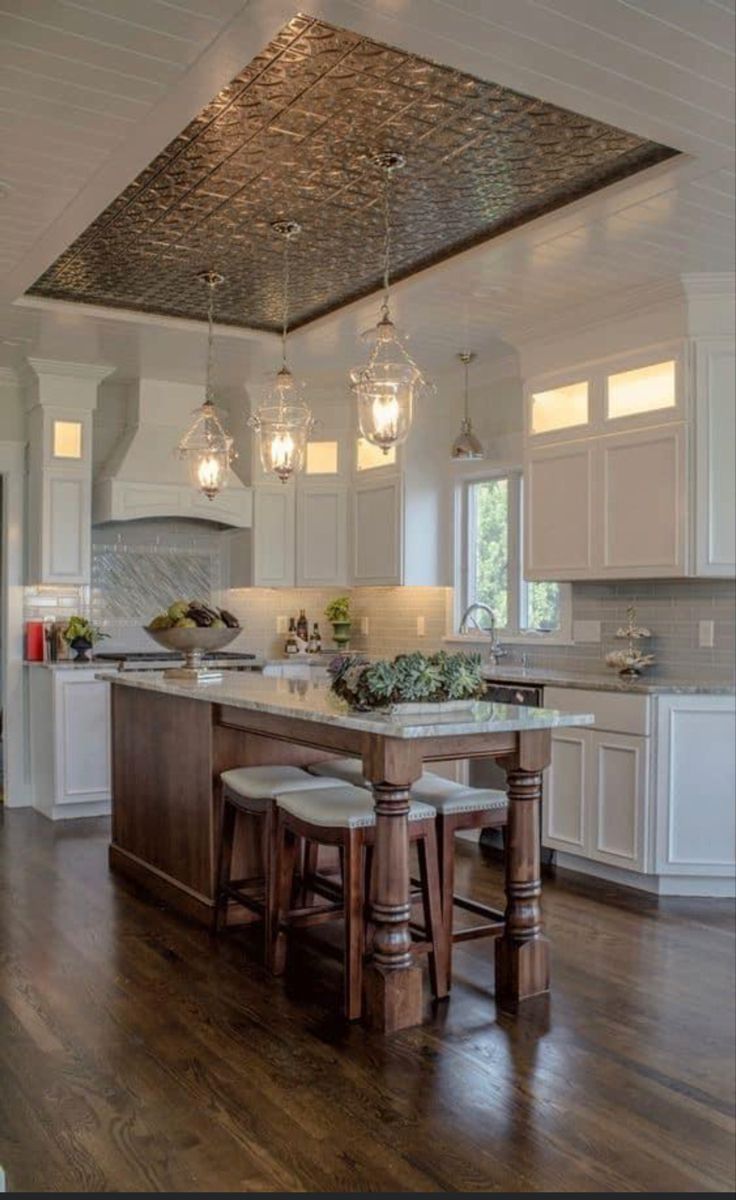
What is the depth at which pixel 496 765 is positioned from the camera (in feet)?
16.0

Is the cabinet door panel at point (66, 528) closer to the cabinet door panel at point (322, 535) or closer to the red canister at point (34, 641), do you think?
the red canister at point (34, 641)

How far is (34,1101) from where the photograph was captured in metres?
2.48

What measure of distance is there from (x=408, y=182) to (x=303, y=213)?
0.54m

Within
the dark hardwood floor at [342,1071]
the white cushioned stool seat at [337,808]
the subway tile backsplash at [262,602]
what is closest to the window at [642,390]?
the subway tile backsplash at [262,602]

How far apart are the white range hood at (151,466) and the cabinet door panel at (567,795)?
119 inches

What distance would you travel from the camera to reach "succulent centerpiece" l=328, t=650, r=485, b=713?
10.3 ft

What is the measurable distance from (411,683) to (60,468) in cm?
385

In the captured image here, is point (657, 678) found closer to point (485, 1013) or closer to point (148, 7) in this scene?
point (485, 1013)

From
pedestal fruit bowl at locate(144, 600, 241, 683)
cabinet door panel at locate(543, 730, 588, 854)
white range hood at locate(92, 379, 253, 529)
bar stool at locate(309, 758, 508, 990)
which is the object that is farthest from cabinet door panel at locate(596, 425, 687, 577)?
white range hood at locate(92, 379, 253, 529)

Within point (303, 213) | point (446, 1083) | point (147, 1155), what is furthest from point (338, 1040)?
point (303, 213)

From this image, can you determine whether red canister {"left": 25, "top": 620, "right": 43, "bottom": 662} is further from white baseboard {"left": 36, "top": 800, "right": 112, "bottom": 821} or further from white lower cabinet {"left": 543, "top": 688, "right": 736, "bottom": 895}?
white lower cabinet {"left": 543, "top": 688, "right": 736, "bottom": 895}

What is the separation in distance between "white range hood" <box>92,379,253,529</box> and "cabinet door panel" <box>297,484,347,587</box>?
61 cm

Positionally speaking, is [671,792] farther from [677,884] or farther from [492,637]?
[492,637]

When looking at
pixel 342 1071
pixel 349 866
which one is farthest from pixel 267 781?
pixel 342 1071
